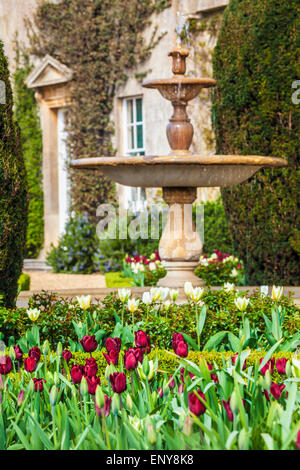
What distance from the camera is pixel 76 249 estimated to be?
1183 centimetres

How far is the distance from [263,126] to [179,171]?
144 cm

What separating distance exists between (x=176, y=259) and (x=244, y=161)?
3.21 feet

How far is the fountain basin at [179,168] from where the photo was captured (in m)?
5.71

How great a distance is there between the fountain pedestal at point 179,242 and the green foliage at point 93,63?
5836 mm

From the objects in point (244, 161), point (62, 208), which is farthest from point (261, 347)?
point (62, 208)

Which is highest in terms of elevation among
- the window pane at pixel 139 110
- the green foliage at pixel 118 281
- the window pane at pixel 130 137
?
the window pane at pixel 139 110

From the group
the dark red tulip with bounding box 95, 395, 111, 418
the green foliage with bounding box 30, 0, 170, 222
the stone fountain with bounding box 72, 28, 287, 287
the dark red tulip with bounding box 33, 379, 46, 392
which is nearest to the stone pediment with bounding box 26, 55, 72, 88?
the green foliage with bounding box 30, 0, 170, 222

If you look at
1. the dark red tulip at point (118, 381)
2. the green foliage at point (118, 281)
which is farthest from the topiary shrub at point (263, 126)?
the dark red tulip at point (118, 381)

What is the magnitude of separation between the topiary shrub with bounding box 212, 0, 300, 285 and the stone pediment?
18.1 feet

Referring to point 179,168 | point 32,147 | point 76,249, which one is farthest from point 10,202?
point 32,147

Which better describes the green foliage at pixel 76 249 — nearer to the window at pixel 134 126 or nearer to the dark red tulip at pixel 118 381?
the window at pixel 134 126

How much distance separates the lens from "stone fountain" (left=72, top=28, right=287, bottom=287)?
19.0 ft

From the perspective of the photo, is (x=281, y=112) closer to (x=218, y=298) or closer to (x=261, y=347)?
(x=218, y=298)

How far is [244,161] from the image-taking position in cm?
580
